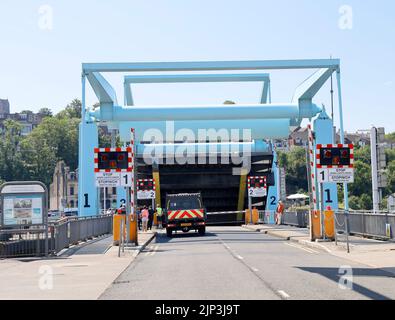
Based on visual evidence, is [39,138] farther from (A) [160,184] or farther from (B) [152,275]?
(B) [152,275]

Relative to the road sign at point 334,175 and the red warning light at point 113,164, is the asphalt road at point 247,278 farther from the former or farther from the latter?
the red warning light at point 113,164

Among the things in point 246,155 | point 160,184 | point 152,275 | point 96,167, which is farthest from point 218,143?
point 152,275

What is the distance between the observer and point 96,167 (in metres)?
24.1

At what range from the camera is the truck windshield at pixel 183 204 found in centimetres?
3600

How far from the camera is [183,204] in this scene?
119 ft

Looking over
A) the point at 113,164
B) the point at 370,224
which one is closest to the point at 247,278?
the point at 113,164

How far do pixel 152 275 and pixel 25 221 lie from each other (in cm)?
868

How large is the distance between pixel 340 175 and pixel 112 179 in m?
8.07

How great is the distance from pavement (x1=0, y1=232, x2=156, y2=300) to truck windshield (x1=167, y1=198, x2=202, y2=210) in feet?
36.5

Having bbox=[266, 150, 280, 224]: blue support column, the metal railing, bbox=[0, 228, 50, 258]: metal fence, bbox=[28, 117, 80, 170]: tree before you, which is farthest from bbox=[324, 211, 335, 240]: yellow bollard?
bbox=[28, 117, 80, 170]: tree

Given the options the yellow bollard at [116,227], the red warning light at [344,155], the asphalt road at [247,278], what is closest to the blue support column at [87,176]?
the yellow bollard at [116,227]
